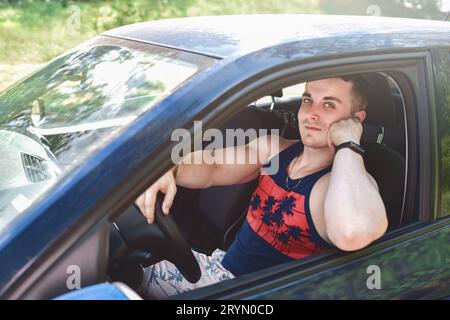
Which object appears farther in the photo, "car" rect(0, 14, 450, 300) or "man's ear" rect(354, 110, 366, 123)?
"man's ear" rect(354, 110, 366, 123)

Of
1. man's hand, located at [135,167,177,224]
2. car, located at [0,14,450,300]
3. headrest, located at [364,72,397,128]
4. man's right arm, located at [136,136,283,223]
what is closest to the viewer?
car, located at [0,14,450,300]

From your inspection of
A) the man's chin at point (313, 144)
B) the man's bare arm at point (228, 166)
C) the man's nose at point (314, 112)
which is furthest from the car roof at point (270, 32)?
the man's bare arm at point (228, 166)

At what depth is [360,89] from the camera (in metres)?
1.95

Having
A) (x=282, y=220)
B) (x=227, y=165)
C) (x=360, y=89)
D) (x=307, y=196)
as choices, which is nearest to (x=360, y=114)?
(x=360, y=89)

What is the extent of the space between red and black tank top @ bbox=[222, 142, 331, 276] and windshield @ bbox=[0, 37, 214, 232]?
0.63 meters

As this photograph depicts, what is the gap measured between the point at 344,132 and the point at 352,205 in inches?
12.5

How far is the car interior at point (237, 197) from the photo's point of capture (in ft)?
5.81

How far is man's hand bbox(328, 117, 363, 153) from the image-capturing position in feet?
5.90

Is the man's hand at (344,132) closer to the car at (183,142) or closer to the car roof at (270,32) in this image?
the car at (183,142)

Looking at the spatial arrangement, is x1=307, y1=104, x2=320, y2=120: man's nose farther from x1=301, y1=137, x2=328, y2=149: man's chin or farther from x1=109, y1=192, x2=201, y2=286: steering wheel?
x1=109, y1=192, x2=201, y2=286: steering wheel

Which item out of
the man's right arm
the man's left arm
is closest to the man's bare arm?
the man's right arm

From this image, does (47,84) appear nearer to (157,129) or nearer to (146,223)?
(146,223)

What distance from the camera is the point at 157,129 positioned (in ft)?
4.29

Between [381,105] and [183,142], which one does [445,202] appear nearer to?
[381,105]
